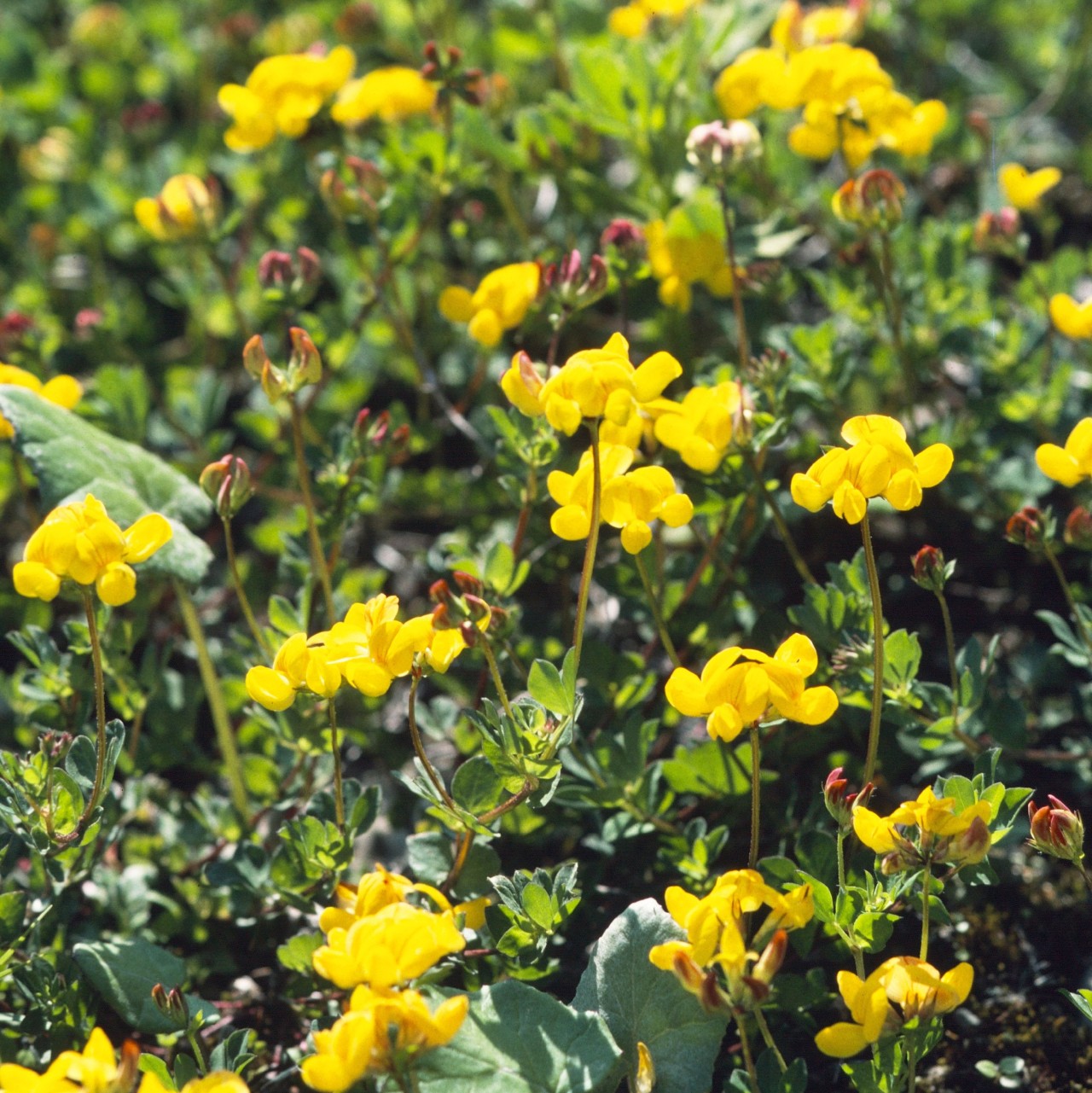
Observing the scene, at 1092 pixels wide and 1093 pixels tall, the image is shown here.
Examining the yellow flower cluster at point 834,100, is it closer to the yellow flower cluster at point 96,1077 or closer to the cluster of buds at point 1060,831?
the cluster of buds at point 1060,831

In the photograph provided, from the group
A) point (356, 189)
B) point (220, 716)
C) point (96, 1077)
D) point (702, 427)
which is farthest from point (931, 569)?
point (356, 189)

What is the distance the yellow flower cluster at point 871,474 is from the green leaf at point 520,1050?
2.52 feet

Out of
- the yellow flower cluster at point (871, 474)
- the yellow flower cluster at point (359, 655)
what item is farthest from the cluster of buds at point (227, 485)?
the yellow flower cluster at point (871, 474)

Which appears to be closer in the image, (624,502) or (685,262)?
(624,502)

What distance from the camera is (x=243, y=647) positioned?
2420 mm

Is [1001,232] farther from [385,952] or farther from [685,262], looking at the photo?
[385,952]

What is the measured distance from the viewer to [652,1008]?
5.95 ft

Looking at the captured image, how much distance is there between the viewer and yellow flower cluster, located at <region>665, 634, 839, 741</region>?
169 cm

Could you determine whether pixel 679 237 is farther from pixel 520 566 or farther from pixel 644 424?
pixel 520 566

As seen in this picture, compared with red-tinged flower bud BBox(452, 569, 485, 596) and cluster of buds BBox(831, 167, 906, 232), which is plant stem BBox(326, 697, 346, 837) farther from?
cluster of buds BBox(831, 167, 906, 232)

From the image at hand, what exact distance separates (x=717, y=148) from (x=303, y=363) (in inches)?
33.6

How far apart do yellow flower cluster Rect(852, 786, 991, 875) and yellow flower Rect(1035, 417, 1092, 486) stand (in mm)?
529

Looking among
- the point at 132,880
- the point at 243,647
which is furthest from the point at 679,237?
the point at 132,880

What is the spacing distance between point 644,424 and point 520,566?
0.33 m
